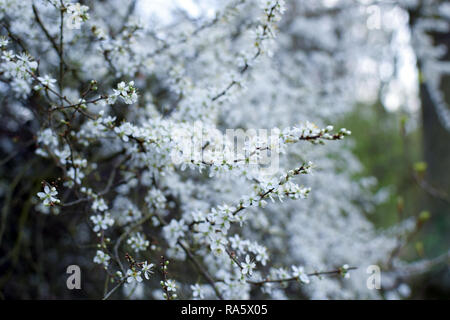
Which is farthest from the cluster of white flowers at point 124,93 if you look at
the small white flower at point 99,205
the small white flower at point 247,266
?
the small white flower at point 247,266

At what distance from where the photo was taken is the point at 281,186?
1.58 metres

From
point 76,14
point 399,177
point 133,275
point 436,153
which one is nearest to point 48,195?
point 133,275

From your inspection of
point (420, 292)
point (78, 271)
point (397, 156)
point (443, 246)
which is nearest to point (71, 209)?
point (78, 271)

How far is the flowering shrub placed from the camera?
1.73 metres

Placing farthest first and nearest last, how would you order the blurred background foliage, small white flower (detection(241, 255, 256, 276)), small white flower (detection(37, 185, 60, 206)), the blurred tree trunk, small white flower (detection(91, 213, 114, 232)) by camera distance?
the blurred tree trunk
the blurred background foliage
small white flower (detection(91, 213, 114, 232))
small white flower (detection(241, 255, 256, 276))
small white flower (detection(37, 185, 60, 206))

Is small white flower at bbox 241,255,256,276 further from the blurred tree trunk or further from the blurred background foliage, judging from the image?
the blurred tree trunk

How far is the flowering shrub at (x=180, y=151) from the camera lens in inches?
68.1

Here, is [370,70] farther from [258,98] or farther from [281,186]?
[281,186]

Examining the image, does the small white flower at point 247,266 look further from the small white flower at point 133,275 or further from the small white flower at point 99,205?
the small white flower at point 99,205

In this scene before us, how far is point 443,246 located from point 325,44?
3320 mm

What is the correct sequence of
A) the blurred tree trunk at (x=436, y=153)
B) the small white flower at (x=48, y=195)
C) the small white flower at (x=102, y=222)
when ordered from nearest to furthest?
the small white flower at (x=48, y=195)
the small white flower at (x=102, y=222)
the blurred tree trunk at (x=436, y=153)

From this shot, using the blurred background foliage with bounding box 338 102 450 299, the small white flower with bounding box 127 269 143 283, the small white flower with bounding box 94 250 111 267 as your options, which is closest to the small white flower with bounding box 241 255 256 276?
the small white flower with bounding box 127 269 143 283

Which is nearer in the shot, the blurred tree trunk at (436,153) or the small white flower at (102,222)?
the small white flower at (102,222)

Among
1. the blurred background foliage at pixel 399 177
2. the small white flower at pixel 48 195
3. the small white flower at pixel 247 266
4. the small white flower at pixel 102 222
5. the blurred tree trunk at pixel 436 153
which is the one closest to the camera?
the small white flower at pixel 48 195
